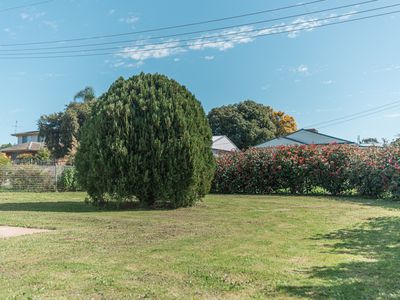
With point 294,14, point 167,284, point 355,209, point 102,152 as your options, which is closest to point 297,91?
point 294,14

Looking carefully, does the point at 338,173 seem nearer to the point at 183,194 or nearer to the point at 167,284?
the point at 183,194

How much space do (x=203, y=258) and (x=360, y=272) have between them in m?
1.84

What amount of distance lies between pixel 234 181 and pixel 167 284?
13.9 meters

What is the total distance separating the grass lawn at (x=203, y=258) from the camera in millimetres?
3529

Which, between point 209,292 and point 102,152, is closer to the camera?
point 209,292

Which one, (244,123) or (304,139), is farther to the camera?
(244,123)

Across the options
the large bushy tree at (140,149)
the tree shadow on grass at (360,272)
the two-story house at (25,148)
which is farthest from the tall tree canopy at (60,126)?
the tree shadow on grass at (360,272)

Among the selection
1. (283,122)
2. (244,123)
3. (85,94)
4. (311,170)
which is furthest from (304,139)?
(85,94)

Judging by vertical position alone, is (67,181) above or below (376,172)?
below

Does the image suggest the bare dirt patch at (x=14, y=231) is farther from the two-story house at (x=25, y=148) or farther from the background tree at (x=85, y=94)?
the two-story house at (x=25, y=148)

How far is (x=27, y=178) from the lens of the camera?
18438 mm

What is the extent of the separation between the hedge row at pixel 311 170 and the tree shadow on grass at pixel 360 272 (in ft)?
25.1

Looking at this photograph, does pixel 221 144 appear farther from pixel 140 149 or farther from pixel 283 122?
pixel 140 149

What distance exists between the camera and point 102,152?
961 cm
